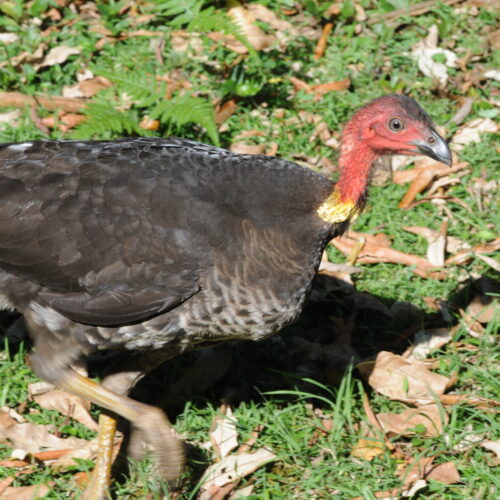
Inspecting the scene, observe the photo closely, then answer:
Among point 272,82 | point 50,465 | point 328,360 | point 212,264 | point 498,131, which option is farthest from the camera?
point 272,82

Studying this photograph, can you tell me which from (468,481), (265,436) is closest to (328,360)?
(265,436)

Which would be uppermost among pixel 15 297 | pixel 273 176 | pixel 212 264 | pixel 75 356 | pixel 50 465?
pixel 273 176

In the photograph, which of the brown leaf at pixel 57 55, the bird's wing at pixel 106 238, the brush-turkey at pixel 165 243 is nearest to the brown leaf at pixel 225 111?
the brown leaf at pixel 57 55

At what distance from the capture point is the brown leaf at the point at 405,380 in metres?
4.68

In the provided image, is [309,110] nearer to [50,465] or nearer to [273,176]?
[273,176]

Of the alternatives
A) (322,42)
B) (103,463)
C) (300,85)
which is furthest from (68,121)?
(103,463)

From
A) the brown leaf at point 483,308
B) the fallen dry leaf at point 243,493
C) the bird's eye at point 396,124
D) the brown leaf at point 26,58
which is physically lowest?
the fallen dry leaf at point 243,493

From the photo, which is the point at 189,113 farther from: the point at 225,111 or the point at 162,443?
the point at 162,443

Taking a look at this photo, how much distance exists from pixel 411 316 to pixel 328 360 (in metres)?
0.68

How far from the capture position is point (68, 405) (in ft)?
15.5

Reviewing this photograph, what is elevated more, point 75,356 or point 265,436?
point 75,356

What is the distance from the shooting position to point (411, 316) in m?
5.31

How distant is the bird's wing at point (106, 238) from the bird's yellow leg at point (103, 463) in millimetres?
638

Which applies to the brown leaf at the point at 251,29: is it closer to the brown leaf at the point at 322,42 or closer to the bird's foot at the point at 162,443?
the brown leaf at the point at 322,42
